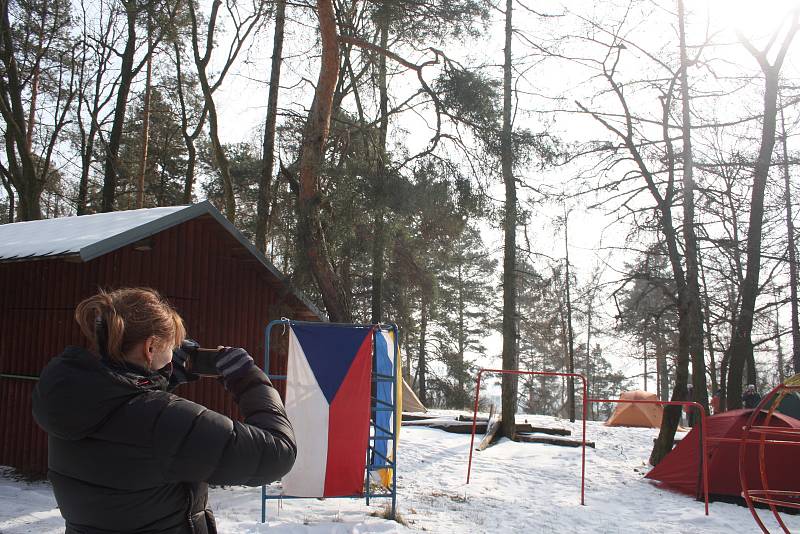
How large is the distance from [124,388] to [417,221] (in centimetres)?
880

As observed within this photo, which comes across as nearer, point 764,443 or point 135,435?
point 135,435

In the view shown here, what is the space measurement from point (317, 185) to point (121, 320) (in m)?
7.40

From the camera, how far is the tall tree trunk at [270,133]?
11867mm

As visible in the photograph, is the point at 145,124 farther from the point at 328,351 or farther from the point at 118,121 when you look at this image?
the point at 328,351

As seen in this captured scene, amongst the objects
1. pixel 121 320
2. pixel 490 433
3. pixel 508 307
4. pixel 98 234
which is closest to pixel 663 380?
pixel 508 307

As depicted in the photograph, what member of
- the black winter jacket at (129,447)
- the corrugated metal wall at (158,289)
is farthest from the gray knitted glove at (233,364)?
the corrugated metal wall at (158,289)

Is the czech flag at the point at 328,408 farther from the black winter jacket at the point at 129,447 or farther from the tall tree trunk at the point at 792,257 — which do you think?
the tall tree trunk at the point at 792,257

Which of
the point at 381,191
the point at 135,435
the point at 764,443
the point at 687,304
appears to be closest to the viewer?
the point at 135,435

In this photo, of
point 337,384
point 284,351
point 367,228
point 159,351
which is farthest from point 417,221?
point 159,351

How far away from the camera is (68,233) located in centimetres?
764

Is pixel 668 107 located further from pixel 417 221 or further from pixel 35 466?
pixel 35 466

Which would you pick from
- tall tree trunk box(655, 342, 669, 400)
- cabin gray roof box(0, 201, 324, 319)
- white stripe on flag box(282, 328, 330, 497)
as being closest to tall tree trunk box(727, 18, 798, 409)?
Answer: cabin gray roof box(0, 201, 324, 319)

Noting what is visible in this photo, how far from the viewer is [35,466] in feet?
24.2

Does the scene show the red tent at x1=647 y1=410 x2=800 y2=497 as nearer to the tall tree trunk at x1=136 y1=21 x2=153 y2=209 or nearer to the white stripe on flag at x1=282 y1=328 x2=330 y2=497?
the white stripe on flag at x1=282 y1=328 x2=330 y2=497
